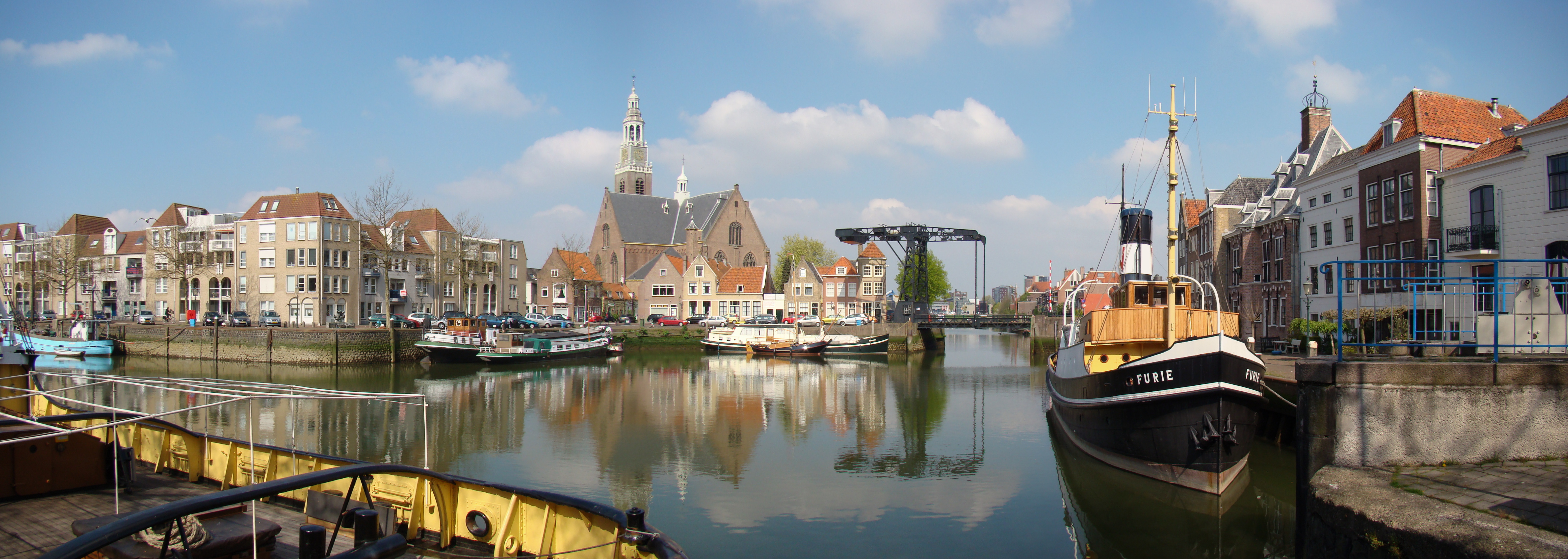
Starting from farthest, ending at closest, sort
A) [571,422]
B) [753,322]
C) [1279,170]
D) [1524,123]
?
[753,322] → [1279,170] → [1524,123] → [571,422]

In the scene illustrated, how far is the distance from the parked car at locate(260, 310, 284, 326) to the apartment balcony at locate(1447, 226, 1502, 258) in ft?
181

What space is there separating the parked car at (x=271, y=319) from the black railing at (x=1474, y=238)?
2176 inches

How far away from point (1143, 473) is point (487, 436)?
15.0 m

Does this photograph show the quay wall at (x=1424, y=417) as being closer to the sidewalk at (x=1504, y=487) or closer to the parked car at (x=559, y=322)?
the sidewalk at (x=1504, y=487)

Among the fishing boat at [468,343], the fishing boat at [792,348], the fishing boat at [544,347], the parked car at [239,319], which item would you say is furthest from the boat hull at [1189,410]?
the parked car at [239,319]

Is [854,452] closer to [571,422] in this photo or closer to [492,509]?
[571,422]

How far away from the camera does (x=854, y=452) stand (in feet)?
60.0

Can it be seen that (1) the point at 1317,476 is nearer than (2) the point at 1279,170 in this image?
Yes

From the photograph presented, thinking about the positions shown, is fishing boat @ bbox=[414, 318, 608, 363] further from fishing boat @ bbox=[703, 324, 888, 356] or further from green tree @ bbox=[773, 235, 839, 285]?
green tree @ bbox=[773, 235, 839, 285]

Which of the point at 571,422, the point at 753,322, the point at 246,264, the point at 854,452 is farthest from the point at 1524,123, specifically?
the point at 246,264

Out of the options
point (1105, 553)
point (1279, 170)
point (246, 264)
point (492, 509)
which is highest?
point (1279, 170)

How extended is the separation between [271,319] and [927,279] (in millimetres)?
43129

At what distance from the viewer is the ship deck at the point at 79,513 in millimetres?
6586

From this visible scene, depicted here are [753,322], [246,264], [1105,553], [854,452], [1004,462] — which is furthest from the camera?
[753,322]
